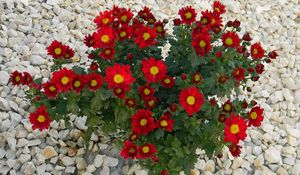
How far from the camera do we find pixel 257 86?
3.49 m

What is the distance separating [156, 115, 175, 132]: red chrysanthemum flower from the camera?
224cm

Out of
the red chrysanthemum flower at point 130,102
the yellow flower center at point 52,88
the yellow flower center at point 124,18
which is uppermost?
the yellow flower center at point 124,18

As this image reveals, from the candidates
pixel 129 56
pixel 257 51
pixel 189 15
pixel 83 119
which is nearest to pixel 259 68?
pixel 257 51

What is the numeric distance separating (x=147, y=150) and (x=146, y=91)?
270 mm

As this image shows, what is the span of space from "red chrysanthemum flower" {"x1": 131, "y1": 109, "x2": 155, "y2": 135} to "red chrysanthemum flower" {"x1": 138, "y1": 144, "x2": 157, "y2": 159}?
0.07m

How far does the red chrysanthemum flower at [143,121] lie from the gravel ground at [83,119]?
66 centimetres

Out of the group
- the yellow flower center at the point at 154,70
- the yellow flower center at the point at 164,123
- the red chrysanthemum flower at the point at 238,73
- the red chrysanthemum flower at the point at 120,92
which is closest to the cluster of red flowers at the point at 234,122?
the red chrysanthemum flower at the point at 238,73

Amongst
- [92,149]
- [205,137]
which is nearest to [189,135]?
[205,137]

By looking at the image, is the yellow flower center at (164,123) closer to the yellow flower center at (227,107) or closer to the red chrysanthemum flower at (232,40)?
the yellow flower center at (227,107)

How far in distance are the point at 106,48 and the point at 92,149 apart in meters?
0.79

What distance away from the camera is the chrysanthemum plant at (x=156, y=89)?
87.4 inches

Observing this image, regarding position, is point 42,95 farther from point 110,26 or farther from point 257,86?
point 257,86

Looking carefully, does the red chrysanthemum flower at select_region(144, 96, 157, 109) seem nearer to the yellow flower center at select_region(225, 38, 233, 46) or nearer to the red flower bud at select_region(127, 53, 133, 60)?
the red flower bud at select_region(127, 53, 133, 60)

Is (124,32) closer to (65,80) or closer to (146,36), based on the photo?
(146,36)
